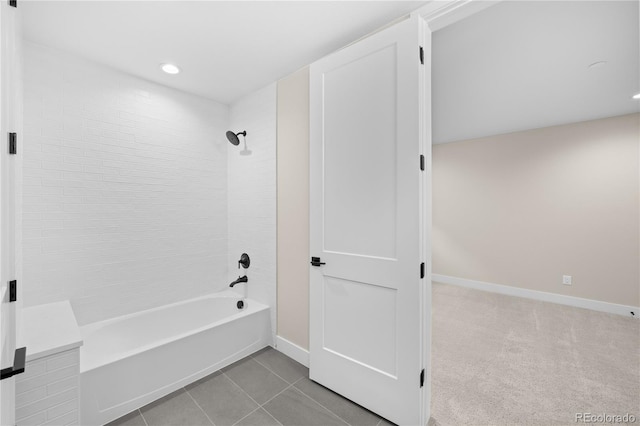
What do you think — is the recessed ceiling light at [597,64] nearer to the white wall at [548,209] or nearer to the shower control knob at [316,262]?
the white wall at [548,209]

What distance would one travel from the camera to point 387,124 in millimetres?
1660

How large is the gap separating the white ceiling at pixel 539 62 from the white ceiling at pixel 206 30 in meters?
0.67

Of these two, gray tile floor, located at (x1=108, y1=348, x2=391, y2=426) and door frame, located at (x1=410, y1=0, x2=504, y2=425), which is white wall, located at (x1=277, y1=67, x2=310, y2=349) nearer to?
gray tile floor, located at (x1=108, y1=348, x2=391, y2=426)

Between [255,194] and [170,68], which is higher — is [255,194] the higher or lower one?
the lower one

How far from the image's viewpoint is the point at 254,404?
5.96 feet

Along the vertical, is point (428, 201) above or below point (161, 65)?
below

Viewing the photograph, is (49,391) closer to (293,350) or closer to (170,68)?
(293,350)

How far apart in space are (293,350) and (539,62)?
319cm

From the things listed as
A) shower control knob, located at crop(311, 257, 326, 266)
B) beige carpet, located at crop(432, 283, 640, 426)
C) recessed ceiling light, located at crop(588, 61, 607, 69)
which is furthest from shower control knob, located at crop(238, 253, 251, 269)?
recessed ceiling light, located at crop(588, 61, 607, 69)

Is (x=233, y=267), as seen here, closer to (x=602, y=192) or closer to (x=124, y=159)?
(x=124, y=159)

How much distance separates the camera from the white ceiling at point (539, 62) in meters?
1.68

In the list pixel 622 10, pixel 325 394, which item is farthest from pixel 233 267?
pixel 622 10

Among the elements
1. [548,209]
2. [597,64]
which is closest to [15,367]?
[597,64]

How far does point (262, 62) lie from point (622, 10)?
2418 millimetres
